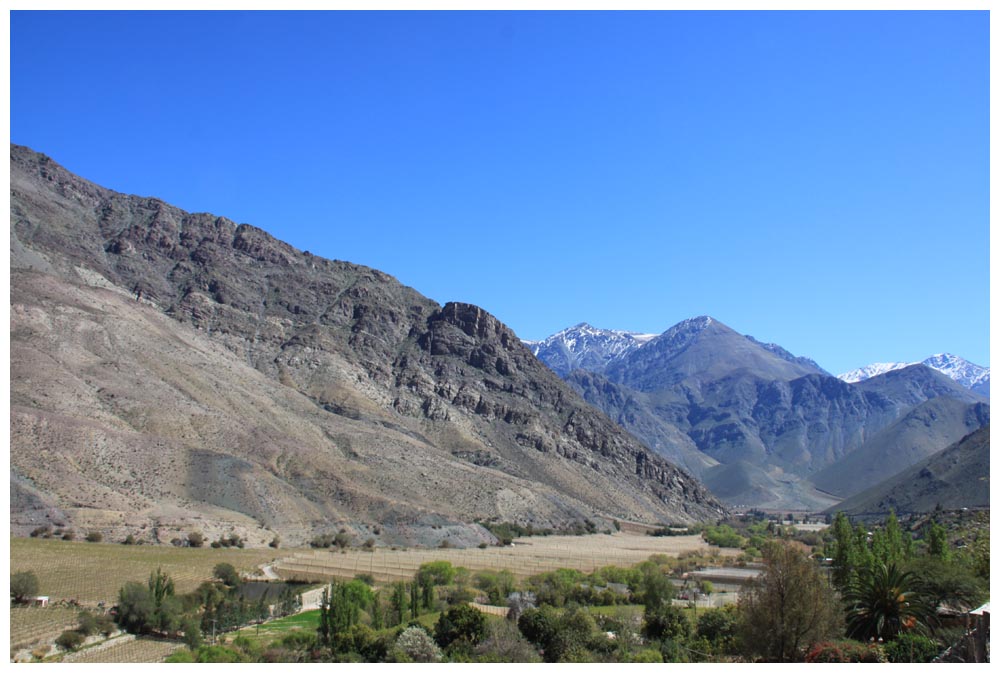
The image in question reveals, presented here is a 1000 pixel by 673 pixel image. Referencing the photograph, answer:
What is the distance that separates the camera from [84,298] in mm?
136250

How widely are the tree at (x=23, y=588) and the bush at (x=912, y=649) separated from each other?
46208 millimetres

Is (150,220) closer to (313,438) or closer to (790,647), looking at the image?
(313,438)

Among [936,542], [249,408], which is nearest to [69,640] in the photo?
[936,542]

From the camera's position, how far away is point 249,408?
122625 millimetres

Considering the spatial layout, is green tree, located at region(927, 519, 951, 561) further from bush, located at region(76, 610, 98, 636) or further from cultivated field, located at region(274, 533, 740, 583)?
bush, located at region(76, 610, 98, 636)

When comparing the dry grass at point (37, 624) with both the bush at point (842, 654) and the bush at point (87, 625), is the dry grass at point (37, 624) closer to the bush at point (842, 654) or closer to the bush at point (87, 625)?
the bush at point (87, 625)

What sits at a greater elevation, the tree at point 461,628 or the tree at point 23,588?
the tree at point 23,588

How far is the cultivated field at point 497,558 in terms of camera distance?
72.1 m

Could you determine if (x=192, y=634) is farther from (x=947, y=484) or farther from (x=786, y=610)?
(x=947, y=484)

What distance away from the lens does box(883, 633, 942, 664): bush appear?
29105 millimetres

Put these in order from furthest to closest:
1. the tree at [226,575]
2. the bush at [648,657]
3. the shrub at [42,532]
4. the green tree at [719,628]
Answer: the shrub at [42,532], the tree at [226,575], the green tree at [719,628], the bush at [648,657]

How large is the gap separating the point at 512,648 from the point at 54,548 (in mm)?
48007

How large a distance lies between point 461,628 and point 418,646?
368 cm

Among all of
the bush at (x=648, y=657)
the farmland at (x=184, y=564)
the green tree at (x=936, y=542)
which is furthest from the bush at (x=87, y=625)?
the green tree at (x=936, y=542)
